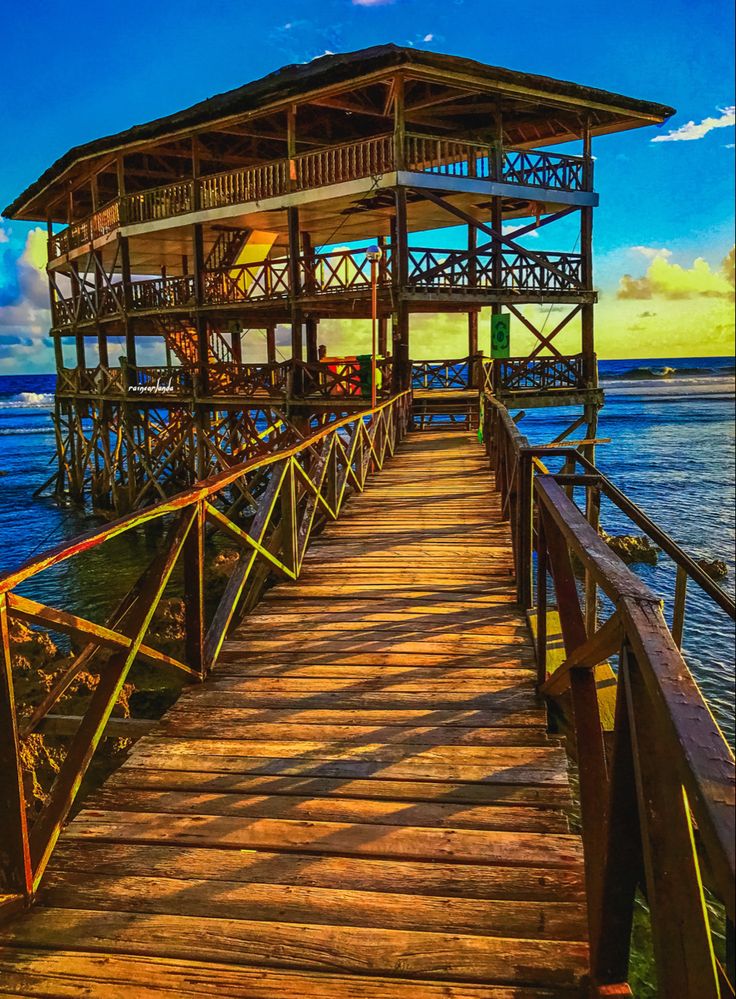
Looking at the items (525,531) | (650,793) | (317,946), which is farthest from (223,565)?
(650,793)

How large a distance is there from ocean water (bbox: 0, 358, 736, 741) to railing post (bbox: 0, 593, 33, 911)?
354 millimetres

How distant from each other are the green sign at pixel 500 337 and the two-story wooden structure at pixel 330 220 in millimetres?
439

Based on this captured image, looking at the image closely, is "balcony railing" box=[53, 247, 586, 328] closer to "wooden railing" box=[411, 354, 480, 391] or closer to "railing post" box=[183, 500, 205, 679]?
"wooden railing" box=[411, 354, 480, 391]

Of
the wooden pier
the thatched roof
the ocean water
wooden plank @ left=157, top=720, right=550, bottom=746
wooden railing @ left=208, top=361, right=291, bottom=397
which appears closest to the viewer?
the wooden pier

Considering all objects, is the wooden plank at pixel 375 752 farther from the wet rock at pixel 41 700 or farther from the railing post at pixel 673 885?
the wet rock at pixel 41 700

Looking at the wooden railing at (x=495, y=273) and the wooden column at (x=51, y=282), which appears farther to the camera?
the wooden column at (x=51, y=282)

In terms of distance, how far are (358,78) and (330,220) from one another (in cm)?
665

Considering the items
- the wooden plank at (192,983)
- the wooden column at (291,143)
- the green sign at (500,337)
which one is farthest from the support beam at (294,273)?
the wooden plank at (192,983)

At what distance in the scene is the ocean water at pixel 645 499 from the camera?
13.9 m

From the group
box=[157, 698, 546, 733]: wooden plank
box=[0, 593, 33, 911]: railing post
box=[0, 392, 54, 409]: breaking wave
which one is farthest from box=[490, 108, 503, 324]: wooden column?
box=[0, 392, 54, 409]: breaking wave

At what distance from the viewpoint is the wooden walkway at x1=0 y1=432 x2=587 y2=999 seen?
236 cm

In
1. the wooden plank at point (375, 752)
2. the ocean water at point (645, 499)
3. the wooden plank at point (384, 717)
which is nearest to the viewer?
the wooden plank at point (375, 752)

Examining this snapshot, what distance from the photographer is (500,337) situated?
57.2 ft

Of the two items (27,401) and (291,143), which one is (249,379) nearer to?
(291,143)
